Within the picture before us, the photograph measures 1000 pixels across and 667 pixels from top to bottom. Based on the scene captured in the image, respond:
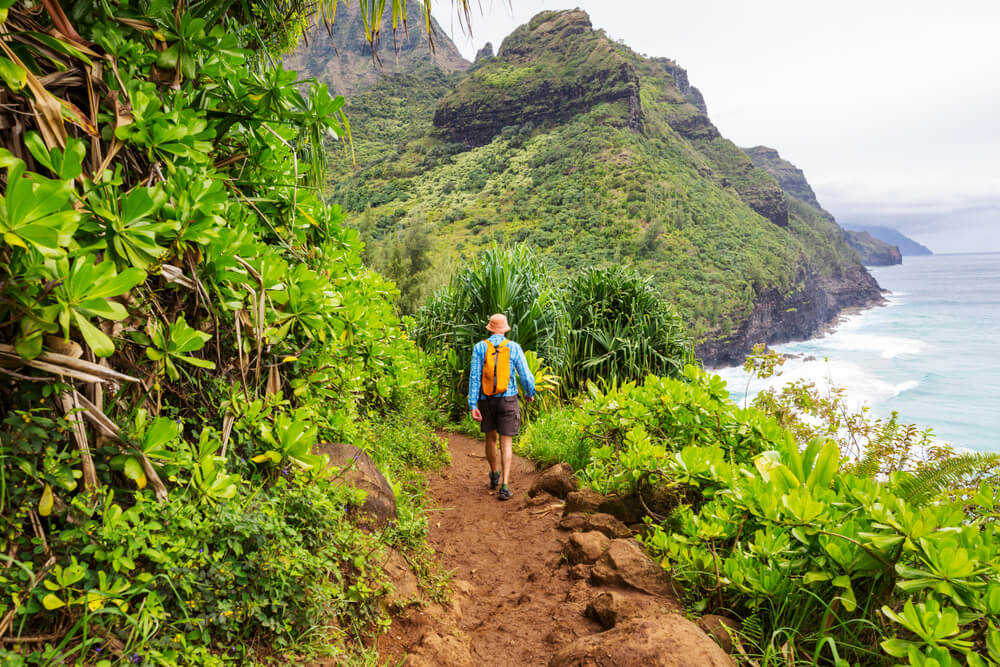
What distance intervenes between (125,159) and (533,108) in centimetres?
6383

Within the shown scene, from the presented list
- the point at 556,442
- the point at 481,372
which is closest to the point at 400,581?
the point at 481,372

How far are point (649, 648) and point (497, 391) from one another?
2689 millimetres

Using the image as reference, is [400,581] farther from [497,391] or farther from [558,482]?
[497,391]

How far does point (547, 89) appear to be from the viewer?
59.2 metres

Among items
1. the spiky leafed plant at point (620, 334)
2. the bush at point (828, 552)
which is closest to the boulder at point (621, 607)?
the bush at point (828, 552)

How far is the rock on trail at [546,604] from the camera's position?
161 cm

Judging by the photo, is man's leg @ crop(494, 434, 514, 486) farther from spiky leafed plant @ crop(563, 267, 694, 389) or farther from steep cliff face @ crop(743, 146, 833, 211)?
steep cliff face @ crop(743, 146, 833, 211)

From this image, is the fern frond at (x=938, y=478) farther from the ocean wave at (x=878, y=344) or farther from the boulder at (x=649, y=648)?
the ocean wave at (x=878, y=344)

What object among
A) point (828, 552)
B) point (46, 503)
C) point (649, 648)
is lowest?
point (649, 648)

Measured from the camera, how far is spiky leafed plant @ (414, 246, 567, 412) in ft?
19.3

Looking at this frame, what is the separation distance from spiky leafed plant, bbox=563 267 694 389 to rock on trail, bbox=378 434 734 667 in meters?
3.04

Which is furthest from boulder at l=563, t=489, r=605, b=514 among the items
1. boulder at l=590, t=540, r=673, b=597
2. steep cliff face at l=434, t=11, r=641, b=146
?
steep cliff face at l=434, t=11, r=641, b=146

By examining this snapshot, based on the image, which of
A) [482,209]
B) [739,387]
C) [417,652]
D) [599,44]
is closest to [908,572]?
[417,652]

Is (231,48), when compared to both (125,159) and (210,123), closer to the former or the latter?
(210,123)
